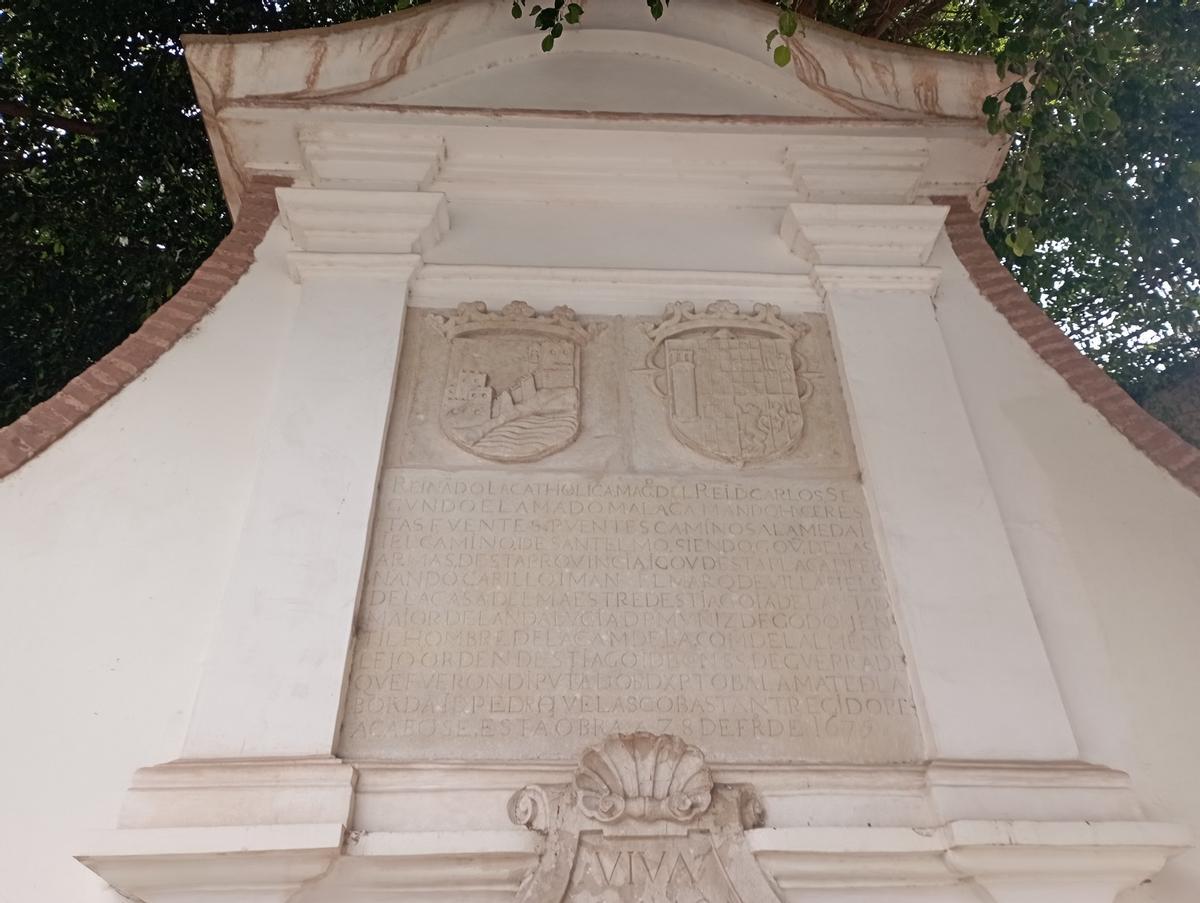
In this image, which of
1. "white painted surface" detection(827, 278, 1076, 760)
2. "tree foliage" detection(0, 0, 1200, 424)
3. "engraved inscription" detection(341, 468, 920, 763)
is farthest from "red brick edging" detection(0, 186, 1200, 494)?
"tree foliage" detection(0, 0, 1200, 424)

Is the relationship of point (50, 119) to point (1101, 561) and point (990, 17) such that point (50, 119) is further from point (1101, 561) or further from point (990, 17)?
point (1101, 561)

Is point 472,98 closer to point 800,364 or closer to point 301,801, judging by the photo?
point 800,364

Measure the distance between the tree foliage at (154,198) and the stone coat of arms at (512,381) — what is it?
3382mm

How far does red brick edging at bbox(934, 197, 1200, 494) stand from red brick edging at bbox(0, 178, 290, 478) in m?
3.48

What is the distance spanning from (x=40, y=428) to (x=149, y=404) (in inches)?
16.0

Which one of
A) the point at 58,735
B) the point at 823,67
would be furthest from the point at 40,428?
the point at 823,67

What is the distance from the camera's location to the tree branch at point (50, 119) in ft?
23.9

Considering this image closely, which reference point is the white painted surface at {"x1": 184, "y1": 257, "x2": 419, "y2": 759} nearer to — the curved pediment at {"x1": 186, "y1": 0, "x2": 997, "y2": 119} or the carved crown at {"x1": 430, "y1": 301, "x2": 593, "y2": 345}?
the carved crown at {"x1": 430, "y1": 301, "x2": 593, "y2": 345}

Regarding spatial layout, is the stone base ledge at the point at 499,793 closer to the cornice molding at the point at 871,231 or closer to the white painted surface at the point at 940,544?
the white painted surface at the point at 940,544

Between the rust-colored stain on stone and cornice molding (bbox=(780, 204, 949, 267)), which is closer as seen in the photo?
cornice molding (bbox=(780, 204, 949, 267))

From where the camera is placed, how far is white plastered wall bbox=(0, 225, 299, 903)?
315 centimetres

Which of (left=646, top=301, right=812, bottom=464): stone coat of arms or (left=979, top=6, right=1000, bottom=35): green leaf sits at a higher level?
(left=979, top=6, right=1000, bottom=35): green leaf

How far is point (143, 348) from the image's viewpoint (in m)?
4.20

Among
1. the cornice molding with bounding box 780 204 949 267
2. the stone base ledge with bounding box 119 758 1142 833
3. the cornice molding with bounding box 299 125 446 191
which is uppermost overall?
the cornice molding with bounding box 299 125 446 191
